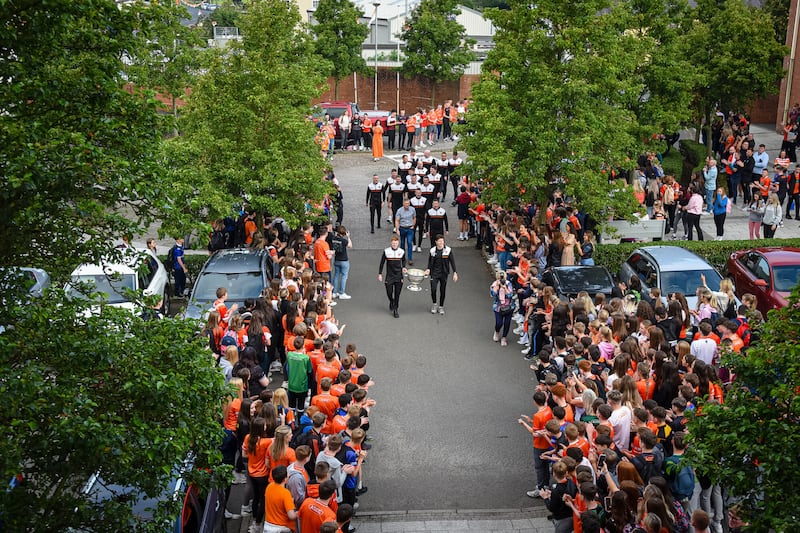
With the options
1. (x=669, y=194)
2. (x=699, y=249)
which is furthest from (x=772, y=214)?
(x=669, y=194)

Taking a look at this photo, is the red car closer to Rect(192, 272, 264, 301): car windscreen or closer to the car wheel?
Rect(192, 272, 264, 301): car windscreen

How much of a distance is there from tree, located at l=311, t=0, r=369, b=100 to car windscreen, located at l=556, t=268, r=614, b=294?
83.7 feet

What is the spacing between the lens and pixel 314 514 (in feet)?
30.8

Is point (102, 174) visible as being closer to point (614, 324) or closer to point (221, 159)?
point (614, 324)

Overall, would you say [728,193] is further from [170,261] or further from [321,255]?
[170,261]

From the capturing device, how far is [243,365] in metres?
12.9

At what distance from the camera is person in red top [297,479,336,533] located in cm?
938

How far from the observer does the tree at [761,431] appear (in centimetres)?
689

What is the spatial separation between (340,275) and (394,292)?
1.67m

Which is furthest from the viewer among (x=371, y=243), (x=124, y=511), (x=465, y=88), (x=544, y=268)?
(x=465, y=88)

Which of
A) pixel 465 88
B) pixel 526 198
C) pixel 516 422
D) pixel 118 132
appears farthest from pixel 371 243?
pixel 465 88

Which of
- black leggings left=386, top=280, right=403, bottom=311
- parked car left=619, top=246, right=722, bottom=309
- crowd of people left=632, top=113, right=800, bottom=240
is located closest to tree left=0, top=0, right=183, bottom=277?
black leggings left=386, top=280, right=403, bottom=311

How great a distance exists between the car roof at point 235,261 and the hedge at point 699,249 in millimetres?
7907

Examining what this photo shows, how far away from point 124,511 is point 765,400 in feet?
17.0
